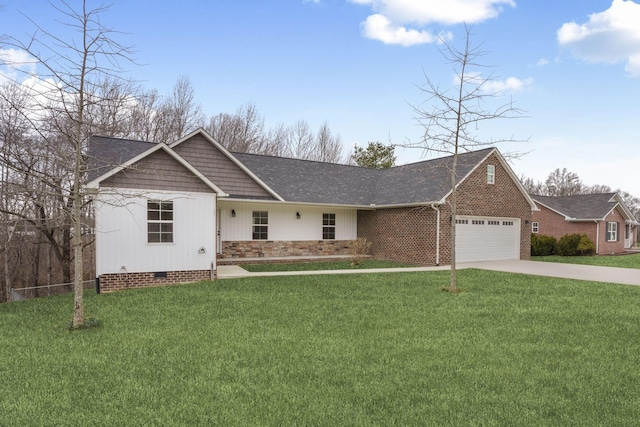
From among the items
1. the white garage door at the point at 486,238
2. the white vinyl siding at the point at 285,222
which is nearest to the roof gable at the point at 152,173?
the white vinyl siding at the point at 285,222

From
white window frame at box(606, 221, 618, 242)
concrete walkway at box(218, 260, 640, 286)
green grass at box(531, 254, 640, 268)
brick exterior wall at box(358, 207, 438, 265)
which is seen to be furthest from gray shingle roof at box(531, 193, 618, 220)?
brick exterior wall at box(358, 207, 438, 265)

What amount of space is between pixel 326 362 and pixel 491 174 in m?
17.1

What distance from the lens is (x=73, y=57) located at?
723 cm

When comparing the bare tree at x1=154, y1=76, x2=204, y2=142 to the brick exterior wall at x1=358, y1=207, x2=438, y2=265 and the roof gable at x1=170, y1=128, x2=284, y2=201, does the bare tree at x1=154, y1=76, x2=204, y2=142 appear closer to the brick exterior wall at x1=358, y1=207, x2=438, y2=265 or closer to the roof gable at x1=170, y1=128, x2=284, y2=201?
the roof gable at x1=170, y1=128, x2=284, y2=201

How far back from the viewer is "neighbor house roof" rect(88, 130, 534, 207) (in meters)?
17.7

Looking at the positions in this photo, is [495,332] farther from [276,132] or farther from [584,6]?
[276,132]

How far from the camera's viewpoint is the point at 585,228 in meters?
28.3

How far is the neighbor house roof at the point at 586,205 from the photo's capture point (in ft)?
92.0

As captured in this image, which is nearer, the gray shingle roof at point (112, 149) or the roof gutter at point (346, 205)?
the gray shingle roof at point (112, 149)

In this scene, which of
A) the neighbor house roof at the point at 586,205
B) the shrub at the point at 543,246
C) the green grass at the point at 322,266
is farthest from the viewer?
the neighbor house roof at the point at 586,205

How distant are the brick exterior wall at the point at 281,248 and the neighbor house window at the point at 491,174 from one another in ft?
25.8

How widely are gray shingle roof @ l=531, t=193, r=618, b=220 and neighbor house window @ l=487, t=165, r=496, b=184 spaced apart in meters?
13.8

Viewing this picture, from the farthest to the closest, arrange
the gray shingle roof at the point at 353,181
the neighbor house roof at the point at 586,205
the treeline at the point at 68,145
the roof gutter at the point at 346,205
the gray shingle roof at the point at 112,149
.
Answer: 1. the neighbor house roof at the point at 586,205
2. the gray shingle roof at the point at 353,181
3. the roof gutter at the point at 346,205
4. the treeline at the point at 68,145
5. the gray shingle roof at the point at 112,149

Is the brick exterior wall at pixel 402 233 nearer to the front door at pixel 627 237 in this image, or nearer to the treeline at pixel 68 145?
the treeline at pixel 68 145
